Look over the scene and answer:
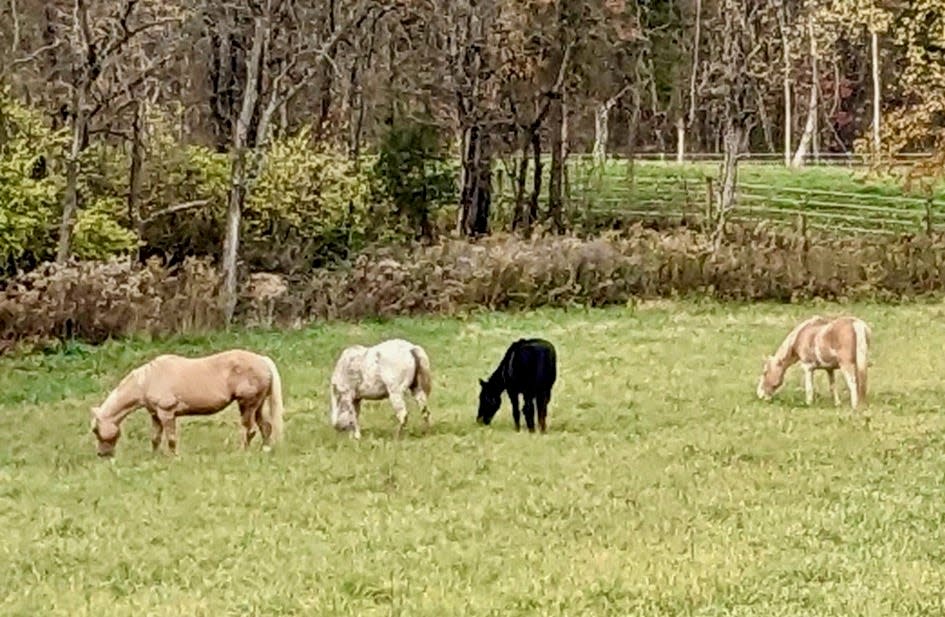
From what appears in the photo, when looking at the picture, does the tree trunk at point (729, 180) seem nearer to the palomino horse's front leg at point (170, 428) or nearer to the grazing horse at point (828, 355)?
the grazing horse at point (828, 355)

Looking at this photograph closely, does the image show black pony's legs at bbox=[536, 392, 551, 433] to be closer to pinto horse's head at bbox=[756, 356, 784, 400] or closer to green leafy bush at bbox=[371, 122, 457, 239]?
pinto horse's head at bbox=[756, 356, 784, 400]

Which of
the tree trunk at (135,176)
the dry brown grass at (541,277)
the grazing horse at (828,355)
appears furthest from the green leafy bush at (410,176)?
the grazing horse at (828,355)

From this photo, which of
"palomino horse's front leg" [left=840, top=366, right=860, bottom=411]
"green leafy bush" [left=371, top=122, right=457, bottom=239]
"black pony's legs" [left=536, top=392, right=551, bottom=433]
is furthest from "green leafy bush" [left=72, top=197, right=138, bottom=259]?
"palomino horse's front leg" [left=840, top=366, right=860, bottom=411]

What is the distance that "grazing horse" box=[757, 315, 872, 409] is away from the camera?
50.9ft

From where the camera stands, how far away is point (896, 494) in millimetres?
10375

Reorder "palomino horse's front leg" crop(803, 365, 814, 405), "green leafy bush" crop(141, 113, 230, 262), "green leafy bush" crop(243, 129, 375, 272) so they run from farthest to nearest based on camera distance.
→ "green leafy bush" crop(243, 129, 375, 272) → "green leafy bush" crop(141, 113, 230, 262) → "palomino horse's front leg" crop(803, 365, 814, 405)

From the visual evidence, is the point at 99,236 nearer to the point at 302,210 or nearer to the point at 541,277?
the point at 302,210

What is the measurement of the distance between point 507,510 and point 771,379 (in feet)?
23.2

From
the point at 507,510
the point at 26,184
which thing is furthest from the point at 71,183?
the point at 507,510

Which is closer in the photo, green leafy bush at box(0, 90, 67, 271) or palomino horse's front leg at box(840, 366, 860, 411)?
palomino horse's front leg at box(840, 366, 860, 411)

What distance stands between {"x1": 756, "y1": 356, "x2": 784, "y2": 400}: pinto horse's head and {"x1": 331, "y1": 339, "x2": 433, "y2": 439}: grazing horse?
4282mm

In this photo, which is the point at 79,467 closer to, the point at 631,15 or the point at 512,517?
the point at 512,517

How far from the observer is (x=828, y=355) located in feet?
51.6

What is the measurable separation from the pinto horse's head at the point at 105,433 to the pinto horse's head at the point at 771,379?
7.14 metres
